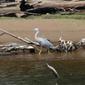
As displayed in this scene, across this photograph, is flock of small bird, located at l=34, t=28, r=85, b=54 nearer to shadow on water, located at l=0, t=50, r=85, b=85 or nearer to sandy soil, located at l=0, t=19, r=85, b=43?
shadow on water, located at l=0, t=50, r=85, b=85

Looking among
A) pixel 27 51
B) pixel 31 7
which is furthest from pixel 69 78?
pixel 31 7

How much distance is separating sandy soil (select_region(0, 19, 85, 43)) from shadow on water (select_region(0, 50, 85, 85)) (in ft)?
5.27

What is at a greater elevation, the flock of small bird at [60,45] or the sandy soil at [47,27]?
the flock of small bird at [60,45]

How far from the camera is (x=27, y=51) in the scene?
1553 centimetres

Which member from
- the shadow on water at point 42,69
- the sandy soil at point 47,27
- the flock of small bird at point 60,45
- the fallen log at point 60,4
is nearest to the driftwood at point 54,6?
the fallen log at point 60,4

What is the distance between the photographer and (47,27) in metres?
18.0

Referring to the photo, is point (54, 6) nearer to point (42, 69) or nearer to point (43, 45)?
point (43, 45)

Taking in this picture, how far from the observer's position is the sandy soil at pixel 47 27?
1688cm

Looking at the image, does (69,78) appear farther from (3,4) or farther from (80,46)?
(3,4)

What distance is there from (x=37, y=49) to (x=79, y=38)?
1.81 m

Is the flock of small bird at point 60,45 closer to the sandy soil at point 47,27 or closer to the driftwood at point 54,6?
the sandy soil at point 47,27

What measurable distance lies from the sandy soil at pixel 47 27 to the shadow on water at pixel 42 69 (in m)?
1.61

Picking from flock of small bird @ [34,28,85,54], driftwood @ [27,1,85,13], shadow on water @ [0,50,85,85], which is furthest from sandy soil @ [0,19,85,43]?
driftwood @ [27,1,85,13]

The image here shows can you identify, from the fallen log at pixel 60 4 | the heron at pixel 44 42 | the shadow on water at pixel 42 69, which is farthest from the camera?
the fallen log at pixel 60 4
